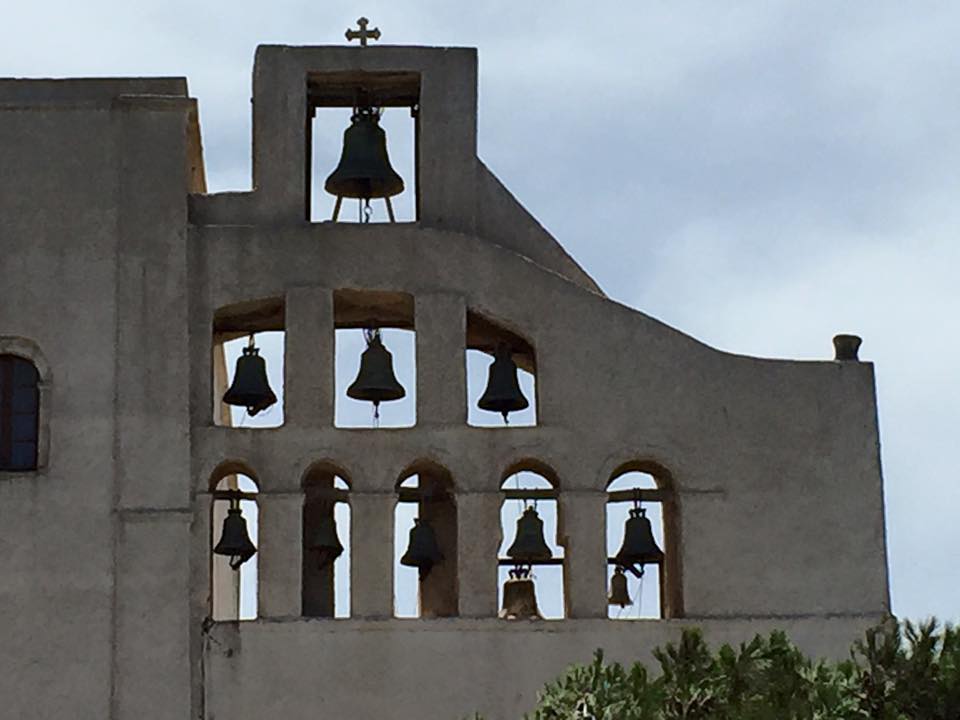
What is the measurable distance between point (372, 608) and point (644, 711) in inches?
184

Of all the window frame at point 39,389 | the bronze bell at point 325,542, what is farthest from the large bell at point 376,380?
the window frame at point 39,389

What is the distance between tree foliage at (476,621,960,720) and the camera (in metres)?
23.0

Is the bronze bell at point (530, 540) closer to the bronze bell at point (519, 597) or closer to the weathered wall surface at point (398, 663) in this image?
the bronze bell at point (519, 597)

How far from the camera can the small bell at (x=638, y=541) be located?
28.2 meters

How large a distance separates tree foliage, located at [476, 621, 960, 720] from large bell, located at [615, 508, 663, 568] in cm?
408

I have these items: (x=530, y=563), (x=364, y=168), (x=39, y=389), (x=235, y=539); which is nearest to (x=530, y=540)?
(x=530, y=563)

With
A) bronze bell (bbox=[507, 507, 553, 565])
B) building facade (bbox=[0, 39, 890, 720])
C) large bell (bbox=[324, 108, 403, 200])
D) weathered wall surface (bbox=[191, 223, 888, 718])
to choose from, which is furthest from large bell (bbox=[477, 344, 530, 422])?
large bell (bbox=[324, 108, 403, 200])

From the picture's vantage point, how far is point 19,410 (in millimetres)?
27828

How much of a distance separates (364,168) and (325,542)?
3013 millimetres

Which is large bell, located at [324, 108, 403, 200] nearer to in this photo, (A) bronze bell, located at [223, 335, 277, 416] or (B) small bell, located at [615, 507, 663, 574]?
(A) bronze bell, located at [223, 335, 277, 416]

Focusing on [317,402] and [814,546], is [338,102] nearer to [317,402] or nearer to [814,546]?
[317,402]

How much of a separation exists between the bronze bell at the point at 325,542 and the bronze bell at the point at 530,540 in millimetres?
1377

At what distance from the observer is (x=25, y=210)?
28062 mm

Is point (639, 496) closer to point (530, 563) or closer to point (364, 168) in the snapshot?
point (530, 563)
